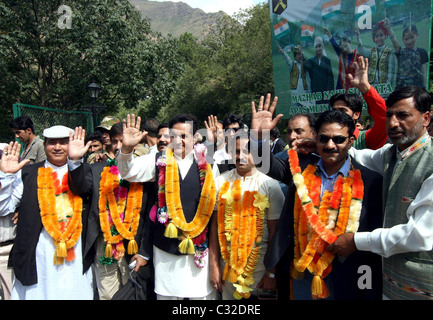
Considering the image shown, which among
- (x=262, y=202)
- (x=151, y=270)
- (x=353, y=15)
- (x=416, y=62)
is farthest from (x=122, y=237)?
(x=353, y=15)

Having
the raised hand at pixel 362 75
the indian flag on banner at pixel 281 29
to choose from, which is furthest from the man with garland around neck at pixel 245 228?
the indian flag on banner at pixel 281 29

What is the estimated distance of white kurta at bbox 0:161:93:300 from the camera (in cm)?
292

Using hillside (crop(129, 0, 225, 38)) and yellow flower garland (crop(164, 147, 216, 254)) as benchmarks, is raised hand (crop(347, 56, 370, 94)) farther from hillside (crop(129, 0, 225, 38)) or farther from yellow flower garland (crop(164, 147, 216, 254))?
hillside (crop(129, 0, 225, 38))

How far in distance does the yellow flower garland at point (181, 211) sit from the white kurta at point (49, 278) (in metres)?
0.99

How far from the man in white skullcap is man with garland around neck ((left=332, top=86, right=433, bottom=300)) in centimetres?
224

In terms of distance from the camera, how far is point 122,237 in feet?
9.83

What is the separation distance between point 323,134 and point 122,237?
6.49ft

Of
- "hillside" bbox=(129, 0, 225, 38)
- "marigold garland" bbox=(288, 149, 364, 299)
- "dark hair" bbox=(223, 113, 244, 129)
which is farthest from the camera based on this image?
"hillside" bbox=(129, 0, 225, 38)

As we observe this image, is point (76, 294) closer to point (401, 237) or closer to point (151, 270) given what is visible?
point (151, 270)

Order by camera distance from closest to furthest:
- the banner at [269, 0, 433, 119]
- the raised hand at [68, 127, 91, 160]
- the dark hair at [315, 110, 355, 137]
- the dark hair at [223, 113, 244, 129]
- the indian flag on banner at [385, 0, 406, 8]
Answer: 1. the dark hair at [315, 110, 355, 137]
2. the raised hand at [68, 127, 91, 160]
3. the dark hair at [223, 113, 244, 129]
4. the banner at [269, 0, 433, 119]
5. the indian flag on banner at [385, 0, 406, 8]

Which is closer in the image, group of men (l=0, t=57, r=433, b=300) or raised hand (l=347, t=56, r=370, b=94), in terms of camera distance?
group of men (l=0, t=57, r=433, b=300)

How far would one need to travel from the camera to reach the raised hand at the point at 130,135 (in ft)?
8.93

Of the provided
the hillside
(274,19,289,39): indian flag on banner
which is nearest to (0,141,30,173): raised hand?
(274,19,289,39): indian flag on banner

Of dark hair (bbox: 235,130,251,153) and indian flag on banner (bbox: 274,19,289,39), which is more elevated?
indian flag on banner (bbox: 274,19,289,39)
